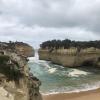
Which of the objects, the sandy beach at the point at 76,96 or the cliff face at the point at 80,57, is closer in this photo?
the sandy beach at the point at 76,96

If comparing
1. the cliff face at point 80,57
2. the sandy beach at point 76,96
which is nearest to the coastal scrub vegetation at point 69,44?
the cliff face at point 80,57

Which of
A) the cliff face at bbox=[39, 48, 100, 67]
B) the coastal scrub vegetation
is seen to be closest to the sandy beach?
the cliff face at bbox=[39, 48, 100, 67]

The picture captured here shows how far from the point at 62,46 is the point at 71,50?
4.31 m

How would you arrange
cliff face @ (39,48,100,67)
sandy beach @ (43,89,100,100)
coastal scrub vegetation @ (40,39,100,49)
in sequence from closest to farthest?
sandy beach @ (43,89,100,100)
cliff face @ (39,48,100,67)
coastal scrub vegetation @ (40,39,100,49)

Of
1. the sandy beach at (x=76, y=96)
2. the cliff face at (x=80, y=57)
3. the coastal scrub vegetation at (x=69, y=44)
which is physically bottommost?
the sandy beach at (x=76, y=96)

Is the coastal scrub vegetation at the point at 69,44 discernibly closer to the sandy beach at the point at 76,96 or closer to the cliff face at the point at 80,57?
the cliff face at the point at 80,57

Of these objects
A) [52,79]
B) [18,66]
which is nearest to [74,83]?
[52,79]

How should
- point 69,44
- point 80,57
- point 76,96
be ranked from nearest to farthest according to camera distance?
point 76,96 < point 80,57 < point 69,44

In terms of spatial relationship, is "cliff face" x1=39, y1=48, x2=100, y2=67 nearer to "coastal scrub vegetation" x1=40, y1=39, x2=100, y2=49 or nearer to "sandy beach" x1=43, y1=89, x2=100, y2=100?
"coastal scrub vegetation" x1=40, y1=39, x2=100, y2=49

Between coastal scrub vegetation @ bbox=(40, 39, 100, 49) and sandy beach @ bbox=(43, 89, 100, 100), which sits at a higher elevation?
coastal scrub vegetation @ bbox=(40, 39, 100, 49)

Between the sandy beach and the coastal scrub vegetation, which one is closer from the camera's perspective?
the sandy beach

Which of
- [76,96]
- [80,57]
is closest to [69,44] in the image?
[80,57]

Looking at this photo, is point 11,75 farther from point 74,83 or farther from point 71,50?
point 71,50

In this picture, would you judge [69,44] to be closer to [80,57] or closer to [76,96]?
[80,57]
